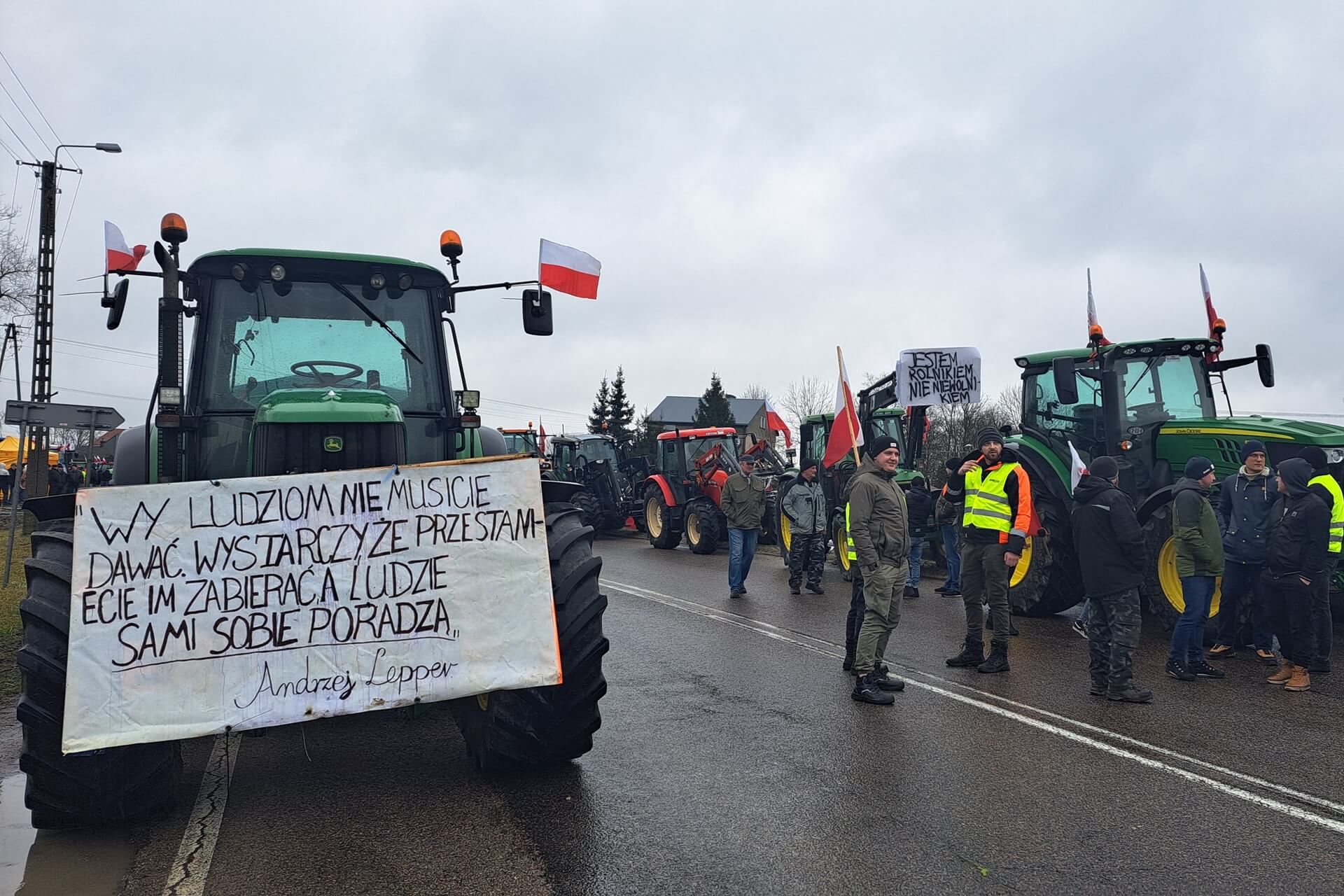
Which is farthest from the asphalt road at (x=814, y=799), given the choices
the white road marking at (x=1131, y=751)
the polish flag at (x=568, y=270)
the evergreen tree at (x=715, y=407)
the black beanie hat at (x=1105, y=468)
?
the evergreen tree at (x=715, y=407)

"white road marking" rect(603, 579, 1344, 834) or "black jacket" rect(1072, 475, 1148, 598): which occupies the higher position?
"black jacket" rect(1072, 475, 1148, 598)

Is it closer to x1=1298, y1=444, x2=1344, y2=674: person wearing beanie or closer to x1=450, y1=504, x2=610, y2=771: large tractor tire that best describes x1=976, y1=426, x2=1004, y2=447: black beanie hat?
x1=1298, y1=444, x2=1344, y2=674: person wearing beanie

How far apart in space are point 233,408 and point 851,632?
4.68 metres

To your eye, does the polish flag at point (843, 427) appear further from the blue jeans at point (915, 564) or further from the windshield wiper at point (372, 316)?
the windshield wiper at point (372, 316)

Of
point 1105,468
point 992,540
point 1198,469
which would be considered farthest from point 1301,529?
point 992,540

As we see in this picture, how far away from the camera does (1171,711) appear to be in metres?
6.18

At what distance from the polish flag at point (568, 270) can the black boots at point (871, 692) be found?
3.24m

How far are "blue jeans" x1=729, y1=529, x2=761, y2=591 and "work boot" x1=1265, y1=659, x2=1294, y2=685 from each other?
5.98m

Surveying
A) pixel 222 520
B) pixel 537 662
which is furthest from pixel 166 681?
pixel 537 662

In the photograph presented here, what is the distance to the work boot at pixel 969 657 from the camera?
7477mm

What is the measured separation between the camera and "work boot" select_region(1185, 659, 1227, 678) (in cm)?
721

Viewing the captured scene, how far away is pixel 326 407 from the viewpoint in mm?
4688

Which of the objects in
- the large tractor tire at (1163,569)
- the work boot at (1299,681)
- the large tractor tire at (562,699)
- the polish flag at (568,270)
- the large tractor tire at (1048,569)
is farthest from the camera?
the large tractor tire at (1048,569)

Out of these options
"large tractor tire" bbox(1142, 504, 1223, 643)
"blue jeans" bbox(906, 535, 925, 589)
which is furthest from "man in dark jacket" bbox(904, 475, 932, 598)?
"large tractor tire" bbox(1142, 504, 1223, 643)
